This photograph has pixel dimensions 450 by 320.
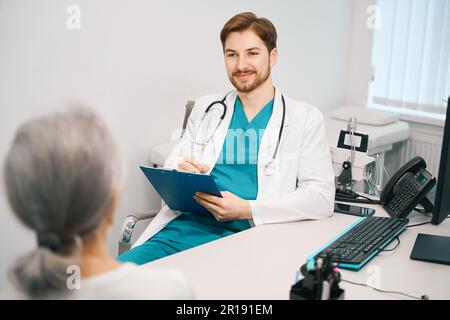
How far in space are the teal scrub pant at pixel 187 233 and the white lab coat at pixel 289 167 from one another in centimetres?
3

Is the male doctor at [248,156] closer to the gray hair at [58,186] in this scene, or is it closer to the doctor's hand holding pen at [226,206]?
the doctor's hand holding pen at [226,206]

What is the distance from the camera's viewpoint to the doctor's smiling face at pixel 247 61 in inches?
86.5

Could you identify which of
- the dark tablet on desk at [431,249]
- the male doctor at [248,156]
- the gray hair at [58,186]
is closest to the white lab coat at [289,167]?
the male doctor at [248,156]

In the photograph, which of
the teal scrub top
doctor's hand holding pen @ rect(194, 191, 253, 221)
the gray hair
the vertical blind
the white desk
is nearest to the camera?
the gray hair

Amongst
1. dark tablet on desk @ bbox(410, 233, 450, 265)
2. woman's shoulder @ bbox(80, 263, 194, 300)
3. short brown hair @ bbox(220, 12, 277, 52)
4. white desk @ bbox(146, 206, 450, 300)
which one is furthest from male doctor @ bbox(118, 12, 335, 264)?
woman's shoulder @ bbox(80, 263, 194, 300)

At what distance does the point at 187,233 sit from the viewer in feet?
6.70

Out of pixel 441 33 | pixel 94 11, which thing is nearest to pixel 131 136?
pixel 94 11

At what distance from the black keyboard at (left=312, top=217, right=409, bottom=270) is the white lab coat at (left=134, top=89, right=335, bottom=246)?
0.60ft

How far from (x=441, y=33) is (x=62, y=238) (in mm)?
2905

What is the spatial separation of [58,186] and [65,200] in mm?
23

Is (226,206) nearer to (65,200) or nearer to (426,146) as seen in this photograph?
(65,200)

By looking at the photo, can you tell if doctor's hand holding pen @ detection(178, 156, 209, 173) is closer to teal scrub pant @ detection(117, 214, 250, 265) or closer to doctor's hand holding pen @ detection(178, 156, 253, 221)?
doctor's hand holding pen @ detection(178, 156, 253, 221)

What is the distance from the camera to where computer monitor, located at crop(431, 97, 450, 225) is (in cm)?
167

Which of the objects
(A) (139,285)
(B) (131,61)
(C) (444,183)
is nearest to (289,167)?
(C) (444,183)
